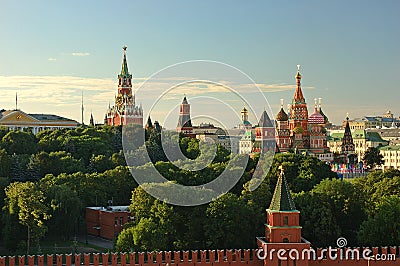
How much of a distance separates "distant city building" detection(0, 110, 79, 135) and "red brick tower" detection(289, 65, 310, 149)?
38325 millimetres

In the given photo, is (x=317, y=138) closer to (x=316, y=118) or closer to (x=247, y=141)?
(x=316, y=118)

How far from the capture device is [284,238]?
90.4ft

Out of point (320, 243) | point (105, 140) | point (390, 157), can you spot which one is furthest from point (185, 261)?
point (390, 157)

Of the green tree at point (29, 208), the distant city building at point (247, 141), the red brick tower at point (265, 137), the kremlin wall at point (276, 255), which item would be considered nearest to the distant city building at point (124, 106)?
the distant city building at point (247, 141)

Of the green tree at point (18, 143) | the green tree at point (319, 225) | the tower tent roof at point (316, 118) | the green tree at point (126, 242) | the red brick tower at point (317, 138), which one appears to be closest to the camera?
the green tree at point (126, 242)

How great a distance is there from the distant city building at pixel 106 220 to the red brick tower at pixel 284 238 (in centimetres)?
1447

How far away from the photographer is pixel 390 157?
11712cm

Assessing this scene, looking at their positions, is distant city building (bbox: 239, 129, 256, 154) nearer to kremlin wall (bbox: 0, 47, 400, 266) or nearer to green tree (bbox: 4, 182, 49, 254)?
green tree (bbox: 4, 182, 49, 254)

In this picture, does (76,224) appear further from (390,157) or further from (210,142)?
(390,157)

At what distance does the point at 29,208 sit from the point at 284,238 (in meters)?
16.4

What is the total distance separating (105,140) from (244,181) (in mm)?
29217

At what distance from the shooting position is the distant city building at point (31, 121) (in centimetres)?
9562

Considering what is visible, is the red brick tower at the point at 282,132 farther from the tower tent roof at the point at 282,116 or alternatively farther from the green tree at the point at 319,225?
the green tree at the point at 319,225

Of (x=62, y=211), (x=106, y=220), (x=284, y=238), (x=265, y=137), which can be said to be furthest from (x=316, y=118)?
(x=284, y=238)
